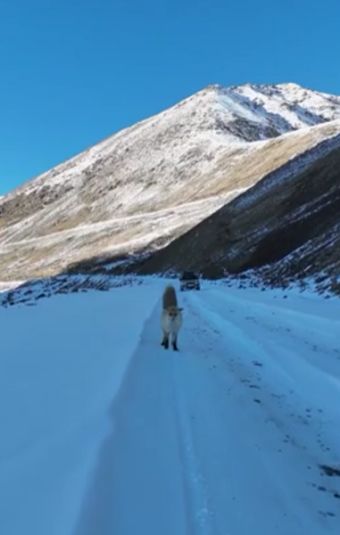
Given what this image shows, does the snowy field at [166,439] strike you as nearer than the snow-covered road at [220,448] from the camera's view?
Yes

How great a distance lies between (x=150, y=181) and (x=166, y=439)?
133054mm

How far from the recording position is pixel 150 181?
13738 cm

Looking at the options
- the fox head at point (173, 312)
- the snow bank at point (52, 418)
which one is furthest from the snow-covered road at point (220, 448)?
the fox head at point (173, 312)

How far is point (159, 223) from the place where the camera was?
91062mm

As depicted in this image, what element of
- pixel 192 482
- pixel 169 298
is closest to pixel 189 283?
pixel 169 298

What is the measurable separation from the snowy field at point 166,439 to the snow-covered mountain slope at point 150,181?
214 feet

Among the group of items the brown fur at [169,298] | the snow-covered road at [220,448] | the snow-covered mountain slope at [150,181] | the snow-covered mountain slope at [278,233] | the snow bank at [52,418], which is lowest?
the snow-covered road at [220,448]

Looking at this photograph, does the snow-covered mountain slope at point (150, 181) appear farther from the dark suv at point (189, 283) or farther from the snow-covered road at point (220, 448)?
the snow-covered road at point (220, 448)

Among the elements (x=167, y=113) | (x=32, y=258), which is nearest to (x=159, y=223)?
(x=32, y=258)

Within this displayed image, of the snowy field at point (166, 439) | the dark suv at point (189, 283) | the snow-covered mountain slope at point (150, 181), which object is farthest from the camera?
the snow-covered mountain slope at point (150, 181)

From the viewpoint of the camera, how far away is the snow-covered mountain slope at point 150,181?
9200cm

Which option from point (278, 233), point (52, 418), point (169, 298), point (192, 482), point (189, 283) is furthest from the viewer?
point (278, 233)

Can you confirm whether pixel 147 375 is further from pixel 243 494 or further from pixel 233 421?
pixel 243 494

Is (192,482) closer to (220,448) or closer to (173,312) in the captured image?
(220,448)
